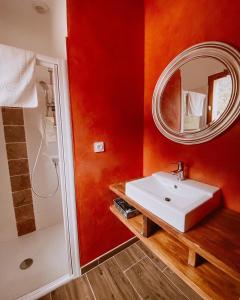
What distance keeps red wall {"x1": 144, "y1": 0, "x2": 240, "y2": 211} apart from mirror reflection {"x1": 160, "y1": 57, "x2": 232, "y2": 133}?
0.45ft

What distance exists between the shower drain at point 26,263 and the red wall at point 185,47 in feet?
5.02

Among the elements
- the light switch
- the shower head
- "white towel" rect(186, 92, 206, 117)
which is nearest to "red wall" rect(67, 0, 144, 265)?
the light switch

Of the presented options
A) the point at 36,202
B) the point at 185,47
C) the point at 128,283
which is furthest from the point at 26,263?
the point at 185,47

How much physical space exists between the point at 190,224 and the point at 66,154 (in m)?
0.95

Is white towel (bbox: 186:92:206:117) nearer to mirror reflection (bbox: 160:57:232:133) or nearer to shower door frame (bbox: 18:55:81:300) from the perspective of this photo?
mirror reflection (bbox: 160:57:232:133)

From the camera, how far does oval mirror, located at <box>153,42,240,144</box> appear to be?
0.92 m

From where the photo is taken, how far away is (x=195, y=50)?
1.06 m

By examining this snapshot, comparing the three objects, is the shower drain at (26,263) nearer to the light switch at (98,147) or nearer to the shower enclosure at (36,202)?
the shower enclosure at (36,202)

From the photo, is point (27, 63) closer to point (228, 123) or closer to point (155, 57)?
point (155, 57)

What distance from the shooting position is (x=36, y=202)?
6.45 ft

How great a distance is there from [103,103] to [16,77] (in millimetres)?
618

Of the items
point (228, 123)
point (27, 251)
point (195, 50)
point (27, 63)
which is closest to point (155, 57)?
point (195, 50)

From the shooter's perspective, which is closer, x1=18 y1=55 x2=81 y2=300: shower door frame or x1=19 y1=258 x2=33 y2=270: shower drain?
x1=18 y1=55 x2=81 y2=300: shower door frame

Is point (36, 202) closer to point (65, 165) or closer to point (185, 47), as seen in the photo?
point (65, 165)
